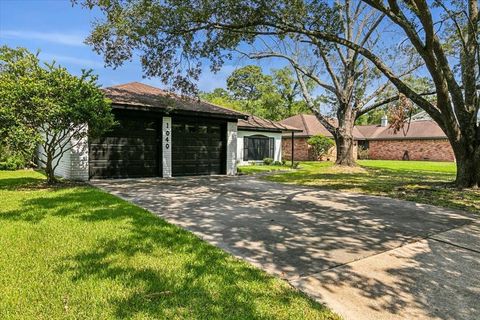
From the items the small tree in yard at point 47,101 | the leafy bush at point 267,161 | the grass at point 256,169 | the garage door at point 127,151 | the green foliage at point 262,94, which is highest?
the green foliage at point 262,94

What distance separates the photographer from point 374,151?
115ft

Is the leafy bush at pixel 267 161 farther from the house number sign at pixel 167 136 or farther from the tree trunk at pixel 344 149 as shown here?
the house number sign at pixel 167 136

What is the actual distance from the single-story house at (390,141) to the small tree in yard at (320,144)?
0.74 meters

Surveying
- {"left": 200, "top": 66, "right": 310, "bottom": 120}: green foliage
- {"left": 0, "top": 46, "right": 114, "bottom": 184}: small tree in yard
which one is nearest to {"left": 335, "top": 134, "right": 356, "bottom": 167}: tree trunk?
{"left": 0, "top": 46, "right": 114, "bottom": 184}: small tree in yard

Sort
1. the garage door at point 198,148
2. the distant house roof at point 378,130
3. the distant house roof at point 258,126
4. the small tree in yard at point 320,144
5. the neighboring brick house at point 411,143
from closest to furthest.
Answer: the garage door at point 198,148
the distant house roof at point 258,126
the small tree in yard at point 320,144
the distant house roof at point 378,130
the neighboring brick house at point 411,143

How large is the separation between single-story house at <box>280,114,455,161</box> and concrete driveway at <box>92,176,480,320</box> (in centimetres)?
2153

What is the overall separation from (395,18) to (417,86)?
11012 mm

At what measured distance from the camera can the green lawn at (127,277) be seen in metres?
2.48

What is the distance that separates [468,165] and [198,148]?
32.1 feet

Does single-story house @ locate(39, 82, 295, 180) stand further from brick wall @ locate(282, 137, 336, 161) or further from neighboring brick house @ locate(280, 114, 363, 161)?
brick wall @ locate(282, 137, 336, 161)

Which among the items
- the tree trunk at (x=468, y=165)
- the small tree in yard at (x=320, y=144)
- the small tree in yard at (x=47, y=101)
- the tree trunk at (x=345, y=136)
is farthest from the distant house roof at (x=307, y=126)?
the small tree in yard at (x=47, y=101)

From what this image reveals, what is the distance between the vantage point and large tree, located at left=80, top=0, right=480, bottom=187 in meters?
8.35

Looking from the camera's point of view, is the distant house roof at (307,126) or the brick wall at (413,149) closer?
the distant house roof at (307,126)

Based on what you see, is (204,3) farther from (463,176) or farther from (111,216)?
(463,176)
